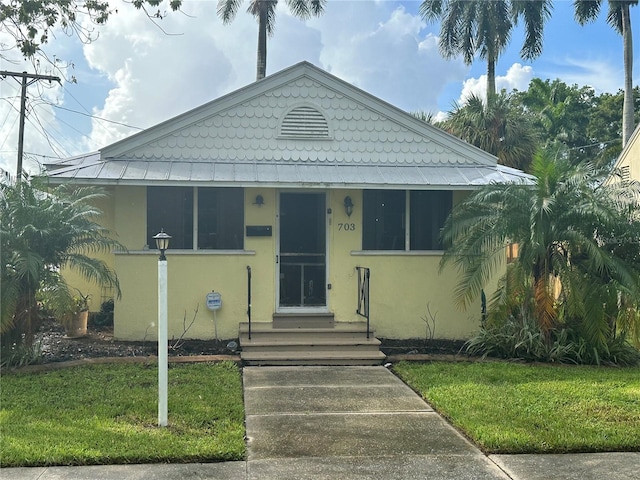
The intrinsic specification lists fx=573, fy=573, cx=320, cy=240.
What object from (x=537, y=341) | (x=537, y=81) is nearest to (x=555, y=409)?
(x=537, y=341)

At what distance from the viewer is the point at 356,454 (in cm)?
Result: 489

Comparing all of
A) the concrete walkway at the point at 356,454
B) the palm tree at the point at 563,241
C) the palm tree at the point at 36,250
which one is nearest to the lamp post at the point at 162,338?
the concrete walkway at the point at 356,454

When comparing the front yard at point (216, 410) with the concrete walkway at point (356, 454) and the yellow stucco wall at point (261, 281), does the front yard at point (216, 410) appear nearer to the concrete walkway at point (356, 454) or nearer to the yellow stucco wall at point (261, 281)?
the concrete walkway at point (356, 454)

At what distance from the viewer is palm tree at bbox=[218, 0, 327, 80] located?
74.2ft

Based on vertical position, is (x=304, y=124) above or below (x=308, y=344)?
above

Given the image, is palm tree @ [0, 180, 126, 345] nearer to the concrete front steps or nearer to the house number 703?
the concrete front steps

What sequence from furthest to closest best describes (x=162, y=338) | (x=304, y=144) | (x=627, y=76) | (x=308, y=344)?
(x=627, y=76), (x=304, y=144), (x=308, y=344), (x=162, y=338)

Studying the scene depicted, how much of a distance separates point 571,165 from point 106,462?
7665 mm

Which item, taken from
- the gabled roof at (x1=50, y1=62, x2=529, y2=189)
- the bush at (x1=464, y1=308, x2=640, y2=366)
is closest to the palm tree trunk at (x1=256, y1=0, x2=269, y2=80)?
the gabled roof at (x1=50, y1=62, x2=529, y2=189)

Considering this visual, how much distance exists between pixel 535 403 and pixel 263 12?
20.8 metres

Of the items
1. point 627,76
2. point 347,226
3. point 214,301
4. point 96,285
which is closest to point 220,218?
point 214,301

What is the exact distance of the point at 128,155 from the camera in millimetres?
9789

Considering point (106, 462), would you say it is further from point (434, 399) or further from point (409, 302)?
point (409, 302)

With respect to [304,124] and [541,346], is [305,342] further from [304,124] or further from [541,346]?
[304,124]
